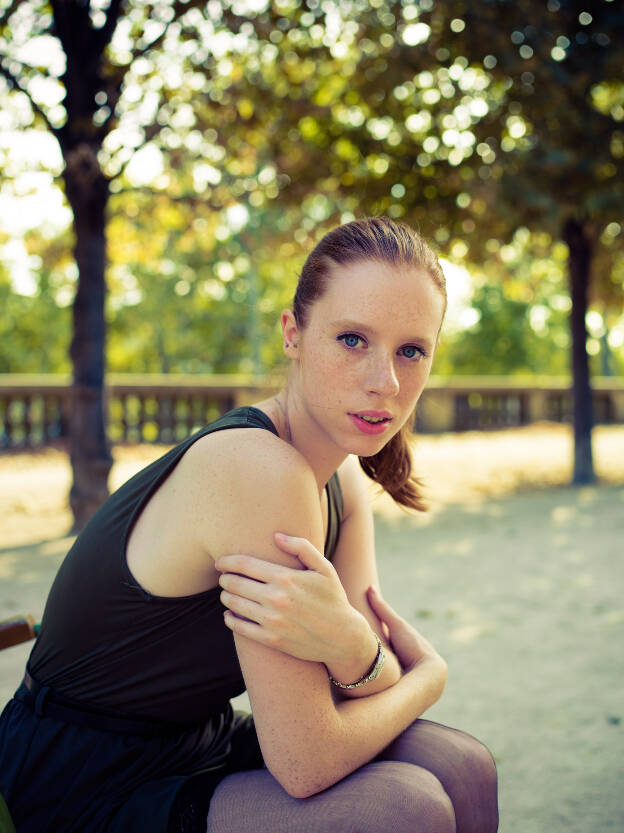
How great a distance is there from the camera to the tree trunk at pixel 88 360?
741cm

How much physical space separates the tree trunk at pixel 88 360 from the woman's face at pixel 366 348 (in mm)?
6011

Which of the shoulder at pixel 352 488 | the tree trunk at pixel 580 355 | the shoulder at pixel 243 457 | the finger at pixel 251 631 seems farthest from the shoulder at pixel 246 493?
the tree trunk at pixel 580 355

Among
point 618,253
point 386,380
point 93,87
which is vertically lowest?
point 386,380

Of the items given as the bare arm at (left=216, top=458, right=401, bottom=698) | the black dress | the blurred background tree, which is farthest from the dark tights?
the blurred background tree

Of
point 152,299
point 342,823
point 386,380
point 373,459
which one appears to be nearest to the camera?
point 342,823

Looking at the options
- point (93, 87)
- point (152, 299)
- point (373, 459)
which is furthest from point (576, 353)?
Answer: point (152, 299)

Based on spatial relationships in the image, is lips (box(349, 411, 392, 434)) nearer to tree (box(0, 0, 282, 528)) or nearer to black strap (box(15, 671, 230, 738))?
black strap (box(15, 671, 230, 738))

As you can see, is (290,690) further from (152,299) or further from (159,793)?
(152,299)

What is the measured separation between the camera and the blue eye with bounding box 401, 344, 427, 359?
179 centimetres

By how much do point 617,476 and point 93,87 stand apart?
911 cm

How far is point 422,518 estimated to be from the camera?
336 inches

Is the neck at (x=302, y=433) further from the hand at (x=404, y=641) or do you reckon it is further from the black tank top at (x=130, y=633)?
the hand at (x=404, y=641)

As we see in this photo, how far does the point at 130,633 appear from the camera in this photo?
163 centimetres

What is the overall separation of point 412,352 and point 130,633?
896 millimetres
